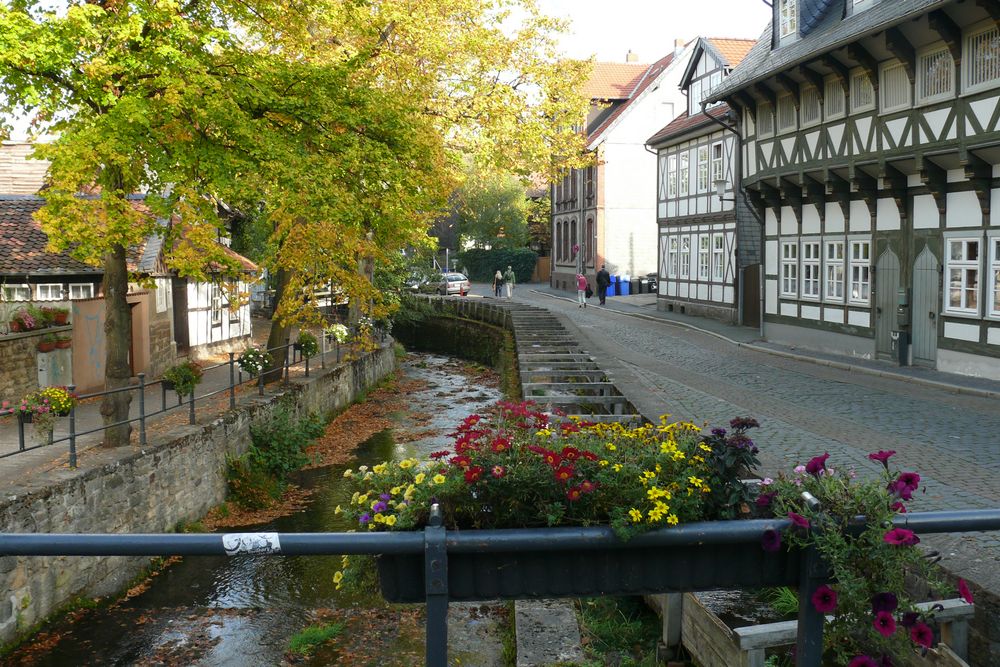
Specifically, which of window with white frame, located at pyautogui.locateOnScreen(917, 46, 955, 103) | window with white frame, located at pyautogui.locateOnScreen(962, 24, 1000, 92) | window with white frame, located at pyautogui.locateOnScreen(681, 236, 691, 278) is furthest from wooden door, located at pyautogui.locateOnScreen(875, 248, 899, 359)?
window with white frame, located at pyautogui.locateOnScreen(681, 236, 691, 278)

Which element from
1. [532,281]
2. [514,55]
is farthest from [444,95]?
[532,281]

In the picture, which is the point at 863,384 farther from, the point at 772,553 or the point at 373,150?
the point at 772,553

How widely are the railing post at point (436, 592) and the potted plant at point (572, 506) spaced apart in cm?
22

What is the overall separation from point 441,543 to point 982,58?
1727 cm

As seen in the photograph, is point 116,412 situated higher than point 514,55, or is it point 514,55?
point 514,55

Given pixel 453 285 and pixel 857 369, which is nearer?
pixel 857 369

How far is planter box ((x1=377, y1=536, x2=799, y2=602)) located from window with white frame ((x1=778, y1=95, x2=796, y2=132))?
21687 millimetres

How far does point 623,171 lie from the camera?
48062 millimetres

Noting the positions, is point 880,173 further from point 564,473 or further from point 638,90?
point 638,90

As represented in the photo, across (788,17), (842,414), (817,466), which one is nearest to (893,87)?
(788,17)

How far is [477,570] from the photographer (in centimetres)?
319

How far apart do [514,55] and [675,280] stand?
14.2 meters

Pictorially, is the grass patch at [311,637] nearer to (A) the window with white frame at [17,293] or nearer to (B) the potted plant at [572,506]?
(B) the potted plant at [572,506]

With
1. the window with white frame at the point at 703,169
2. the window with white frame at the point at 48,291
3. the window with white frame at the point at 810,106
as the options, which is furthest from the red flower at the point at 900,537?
the window with white frame at the point at 703,169
